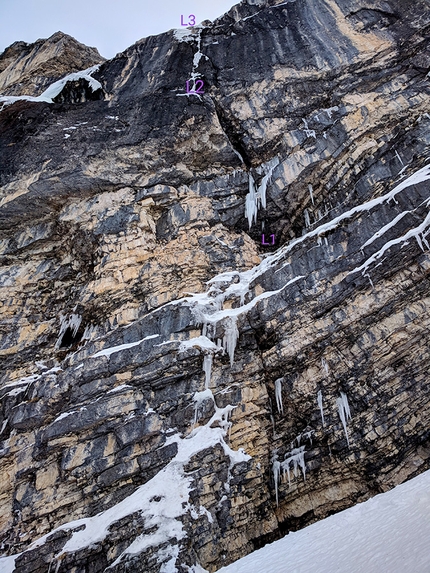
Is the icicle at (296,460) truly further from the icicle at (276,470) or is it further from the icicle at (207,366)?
the icicle at (207,366)

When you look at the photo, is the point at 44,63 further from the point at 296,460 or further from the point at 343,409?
the point at 296,460

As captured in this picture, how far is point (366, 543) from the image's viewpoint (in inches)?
202

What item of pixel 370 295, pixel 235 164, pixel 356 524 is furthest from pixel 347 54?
pixel 356 524

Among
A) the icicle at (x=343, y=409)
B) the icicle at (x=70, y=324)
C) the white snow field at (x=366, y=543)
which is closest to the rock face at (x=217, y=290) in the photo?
the icicle at (x=343, y=409)

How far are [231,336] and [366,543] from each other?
750 cm

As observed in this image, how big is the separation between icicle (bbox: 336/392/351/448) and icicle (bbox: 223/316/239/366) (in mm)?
3487

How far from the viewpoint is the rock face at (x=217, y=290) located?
981 cm

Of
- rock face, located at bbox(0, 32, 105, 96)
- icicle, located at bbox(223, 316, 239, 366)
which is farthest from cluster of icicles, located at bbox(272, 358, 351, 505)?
rock face, located at bbox(0, 32, 105, 96)

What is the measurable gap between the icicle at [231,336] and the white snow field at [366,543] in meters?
5.27

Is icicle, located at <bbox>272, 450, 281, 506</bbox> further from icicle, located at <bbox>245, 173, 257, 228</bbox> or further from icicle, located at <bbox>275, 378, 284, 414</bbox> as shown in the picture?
icicle, located at <bbox>245, 173, 257, 228</bbox>

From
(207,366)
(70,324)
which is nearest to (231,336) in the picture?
(207,366)

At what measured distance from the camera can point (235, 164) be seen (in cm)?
1761

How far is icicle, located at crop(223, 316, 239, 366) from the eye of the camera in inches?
475

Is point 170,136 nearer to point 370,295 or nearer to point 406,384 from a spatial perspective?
point 370,295
